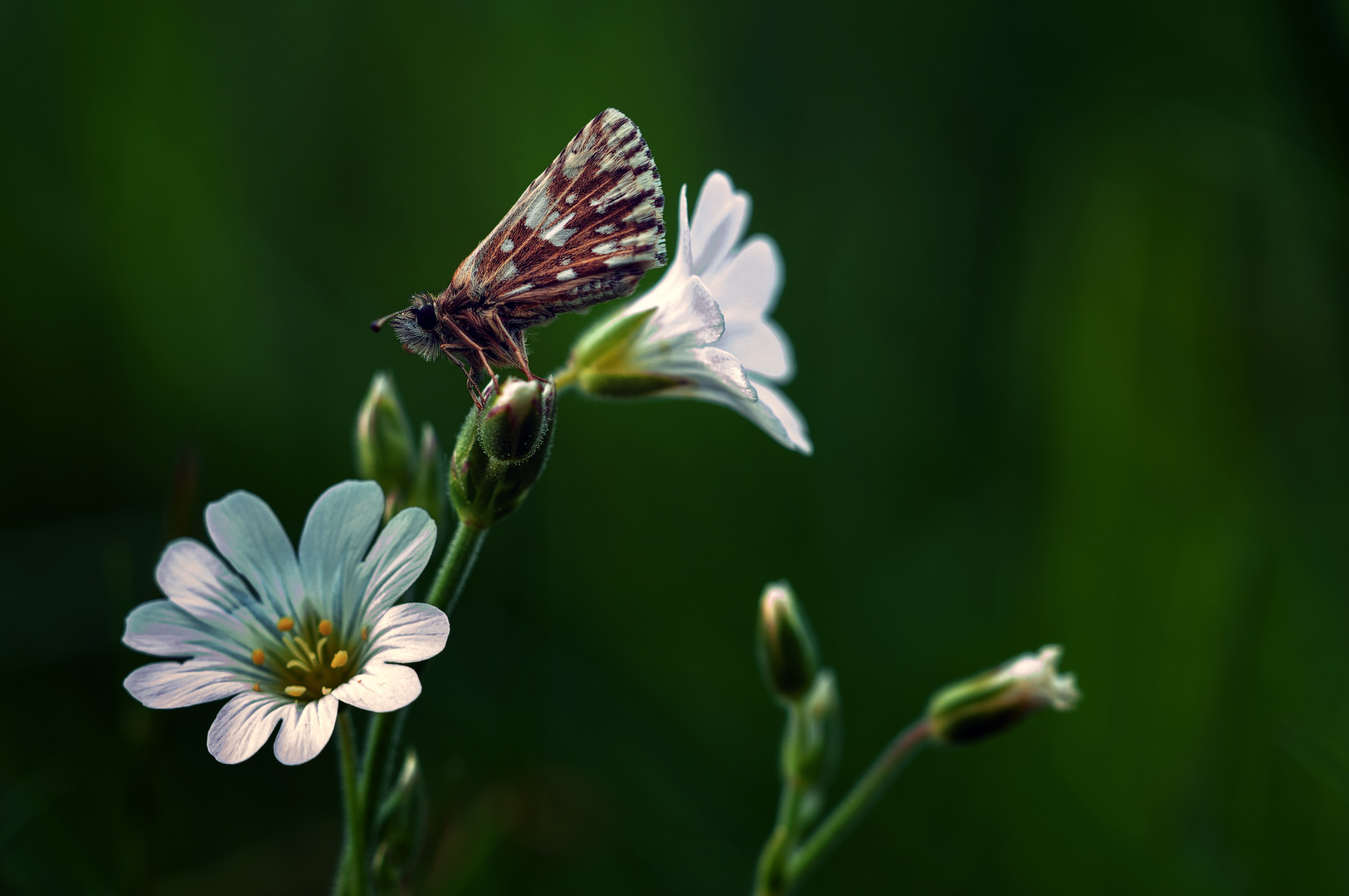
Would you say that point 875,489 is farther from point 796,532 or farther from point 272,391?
point 272,391

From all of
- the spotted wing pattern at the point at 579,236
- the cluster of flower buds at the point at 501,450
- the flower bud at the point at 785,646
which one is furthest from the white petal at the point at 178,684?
the flower bud at the point at 785,646

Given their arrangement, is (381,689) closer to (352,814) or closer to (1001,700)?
(352,814)

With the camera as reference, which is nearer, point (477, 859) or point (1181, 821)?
point (477, 859)

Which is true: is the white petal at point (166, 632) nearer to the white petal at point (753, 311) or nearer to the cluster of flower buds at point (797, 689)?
the cluster of flower buds at point (797, 689)

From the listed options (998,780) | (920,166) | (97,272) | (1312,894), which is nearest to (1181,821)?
(1312,894)

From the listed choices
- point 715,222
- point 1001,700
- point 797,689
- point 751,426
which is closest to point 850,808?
point 797,689

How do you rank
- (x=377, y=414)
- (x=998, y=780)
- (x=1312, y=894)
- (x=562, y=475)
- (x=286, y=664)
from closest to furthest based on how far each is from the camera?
(x=286, y=664), (x=377, y=414), (x=1312, y=894), (x=998, y=780), (x=562, y=475)
